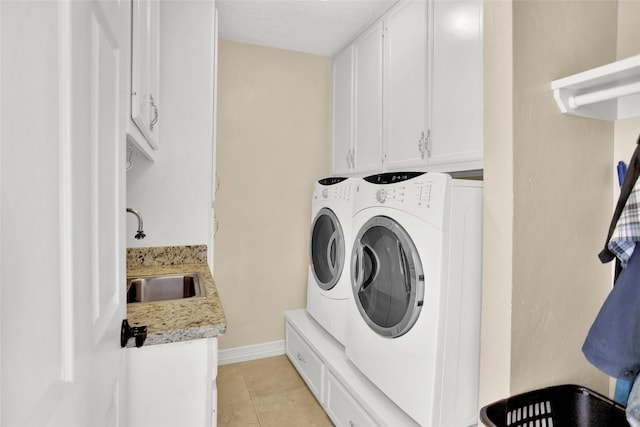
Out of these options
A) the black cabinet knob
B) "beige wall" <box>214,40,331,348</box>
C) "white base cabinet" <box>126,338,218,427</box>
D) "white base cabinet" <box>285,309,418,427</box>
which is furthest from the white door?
"beige wall" <box>214,40,331,348</box>

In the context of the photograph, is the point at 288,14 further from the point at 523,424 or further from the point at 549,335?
the point at 523,424

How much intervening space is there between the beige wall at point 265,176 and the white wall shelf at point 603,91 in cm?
207

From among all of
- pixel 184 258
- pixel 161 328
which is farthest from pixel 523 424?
pixel 184 258

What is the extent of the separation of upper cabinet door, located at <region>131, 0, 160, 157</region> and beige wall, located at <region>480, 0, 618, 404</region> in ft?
3.63

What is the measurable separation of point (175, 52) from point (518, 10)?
162 cm

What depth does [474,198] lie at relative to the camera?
142 centimetres

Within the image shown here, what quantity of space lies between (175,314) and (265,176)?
6.03 feet

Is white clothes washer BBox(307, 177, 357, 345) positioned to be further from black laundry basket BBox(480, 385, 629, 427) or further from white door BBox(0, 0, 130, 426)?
white door BBox(0, 0, 130, 426)

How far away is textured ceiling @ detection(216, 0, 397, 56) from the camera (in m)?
2.25

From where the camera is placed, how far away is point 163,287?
180 centimetres

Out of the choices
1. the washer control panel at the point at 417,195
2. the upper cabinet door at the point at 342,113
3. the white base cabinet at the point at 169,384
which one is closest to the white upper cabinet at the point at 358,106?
the upper cabinet door at the point at 342,113

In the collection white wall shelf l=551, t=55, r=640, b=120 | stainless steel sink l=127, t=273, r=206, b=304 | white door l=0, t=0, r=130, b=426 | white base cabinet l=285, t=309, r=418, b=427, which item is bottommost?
white base cabinet l=285, t=309, r=418, b=427

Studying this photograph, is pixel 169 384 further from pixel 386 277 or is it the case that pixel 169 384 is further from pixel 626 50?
pixel 626 50

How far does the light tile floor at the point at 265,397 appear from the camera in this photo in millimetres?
2129
